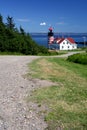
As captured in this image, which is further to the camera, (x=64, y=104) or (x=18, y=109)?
(x=64, y=104)

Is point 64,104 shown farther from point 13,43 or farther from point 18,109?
point 13,43

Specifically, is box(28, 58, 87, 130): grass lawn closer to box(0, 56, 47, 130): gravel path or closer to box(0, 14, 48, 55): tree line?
box(0, 56, 47, 130): gravel path

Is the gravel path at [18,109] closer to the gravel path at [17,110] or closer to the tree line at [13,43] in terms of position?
the gravel path at [17,110]

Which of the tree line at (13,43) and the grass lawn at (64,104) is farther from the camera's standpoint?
the tree line at (13,43)

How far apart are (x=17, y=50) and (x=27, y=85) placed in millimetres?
36780

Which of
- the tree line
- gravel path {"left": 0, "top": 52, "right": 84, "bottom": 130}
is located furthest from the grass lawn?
the tree line

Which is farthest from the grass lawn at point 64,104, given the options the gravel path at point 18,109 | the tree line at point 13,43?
the tree line at point 13,43

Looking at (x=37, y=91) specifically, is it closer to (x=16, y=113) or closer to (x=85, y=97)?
(x=85, y=97)

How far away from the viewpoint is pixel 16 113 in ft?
20.6

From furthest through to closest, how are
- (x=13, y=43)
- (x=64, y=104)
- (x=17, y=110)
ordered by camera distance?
(x=13, y=43), (x=64, y=104), (x=17, y=110)

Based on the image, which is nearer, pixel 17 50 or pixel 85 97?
pixel 85 97

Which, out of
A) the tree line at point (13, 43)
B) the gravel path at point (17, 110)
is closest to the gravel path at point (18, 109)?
the gravel path at point (17, 110)

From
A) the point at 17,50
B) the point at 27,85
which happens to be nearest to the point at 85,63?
the point at 27,85

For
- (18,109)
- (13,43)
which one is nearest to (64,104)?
(18,109)
